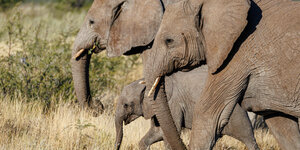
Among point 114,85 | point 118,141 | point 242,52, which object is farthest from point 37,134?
point 114,85

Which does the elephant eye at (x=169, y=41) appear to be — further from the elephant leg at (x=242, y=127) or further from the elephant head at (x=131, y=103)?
the elephant head at (x=131, y=103)

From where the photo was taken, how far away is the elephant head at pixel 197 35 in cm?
445

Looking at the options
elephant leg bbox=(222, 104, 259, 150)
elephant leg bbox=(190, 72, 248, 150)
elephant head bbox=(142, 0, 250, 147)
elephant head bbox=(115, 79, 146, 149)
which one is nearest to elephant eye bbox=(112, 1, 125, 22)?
elephant head bbox=(115, 79, 146, 149)

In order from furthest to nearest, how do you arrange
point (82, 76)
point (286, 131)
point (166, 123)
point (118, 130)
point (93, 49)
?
point (82, 76) < point (118, 130) < point (93, 49) < point (166, 123) < point (286, 131)

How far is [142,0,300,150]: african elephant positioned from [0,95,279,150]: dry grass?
1307 mm

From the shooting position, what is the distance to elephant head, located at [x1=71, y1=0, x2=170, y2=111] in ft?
20.0

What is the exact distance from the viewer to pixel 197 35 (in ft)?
15.3

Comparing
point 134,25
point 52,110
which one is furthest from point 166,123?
point 52,110

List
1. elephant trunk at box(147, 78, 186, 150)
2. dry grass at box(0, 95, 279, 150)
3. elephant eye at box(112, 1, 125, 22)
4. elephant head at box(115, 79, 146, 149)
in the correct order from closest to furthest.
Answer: elephant trunk at box(147, 78, 186, 150)
dry grass at box(0, 95, 279, 150)
elephant eye at box(112, 1, 125, 22)
elephant head at box(115, 79, 146, 149)

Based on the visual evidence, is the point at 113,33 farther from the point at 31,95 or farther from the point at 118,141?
the point at 31,95

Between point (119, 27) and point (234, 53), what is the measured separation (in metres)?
2.04

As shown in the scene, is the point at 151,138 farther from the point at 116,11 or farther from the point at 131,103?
the point at 116,11

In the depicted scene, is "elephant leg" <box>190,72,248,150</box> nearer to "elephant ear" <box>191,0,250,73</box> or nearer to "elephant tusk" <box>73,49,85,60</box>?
"elephant ear" <box>191,0,250,73</box>

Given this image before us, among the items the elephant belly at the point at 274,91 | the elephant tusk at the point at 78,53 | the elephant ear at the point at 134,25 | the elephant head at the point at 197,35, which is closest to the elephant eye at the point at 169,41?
the elephant head at the point at 197,35
